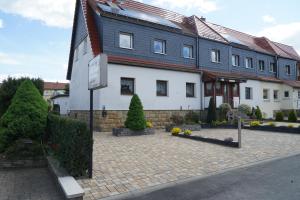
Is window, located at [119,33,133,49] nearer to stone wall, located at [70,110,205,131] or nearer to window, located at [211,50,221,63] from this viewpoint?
stone wall, located at [70,110,205,131]

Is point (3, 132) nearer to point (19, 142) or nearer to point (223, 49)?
point (19, 142)

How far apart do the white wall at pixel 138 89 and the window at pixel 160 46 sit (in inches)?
78.9

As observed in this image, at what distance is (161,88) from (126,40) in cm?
433

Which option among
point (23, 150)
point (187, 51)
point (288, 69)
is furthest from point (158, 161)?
point (288, 69)

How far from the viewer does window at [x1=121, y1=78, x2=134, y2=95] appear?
53.2 feet

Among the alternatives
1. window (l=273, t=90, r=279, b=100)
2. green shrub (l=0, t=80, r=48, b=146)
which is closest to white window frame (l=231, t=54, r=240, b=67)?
window (l=273, t=90, r=279, b=100)

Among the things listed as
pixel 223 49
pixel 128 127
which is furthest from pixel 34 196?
pixel 223 49

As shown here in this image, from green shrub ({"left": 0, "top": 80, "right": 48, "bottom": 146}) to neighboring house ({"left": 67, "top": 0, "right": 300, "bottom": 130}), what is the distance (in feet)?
22.4

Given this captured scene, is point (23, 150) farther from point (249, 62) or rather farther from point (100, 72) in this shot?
point (249, 62)

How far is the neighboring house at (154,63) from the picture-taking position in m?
16.1

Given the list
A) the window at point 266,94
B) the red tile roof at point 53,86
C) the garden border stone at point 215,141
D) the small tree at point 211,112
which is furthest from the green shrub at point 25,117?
the red tile roof at point 53,86

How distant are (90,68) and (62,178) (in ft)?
8.81

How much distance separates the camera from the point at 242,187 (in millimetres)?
5168

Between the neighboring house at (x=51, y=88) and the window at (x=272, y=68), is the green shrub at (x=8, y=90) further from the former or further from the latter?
the neighboring house at (x=51, y=88)
